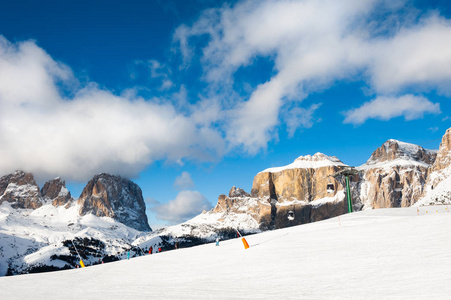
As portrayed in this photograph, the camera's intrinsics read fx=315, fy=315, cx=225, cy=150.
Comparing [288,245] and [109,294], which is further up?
[288,245]

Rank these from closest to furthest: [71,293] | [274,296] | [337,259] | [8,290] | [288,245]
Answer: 1. [274,296]
2. [71,293]
3. [8,290]
4. [337,259]
5. [288,245]

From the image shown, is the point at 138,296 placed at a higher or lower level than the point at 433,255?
lower

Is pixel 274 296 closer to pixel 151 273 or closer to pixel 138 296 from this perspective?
pixel 138 296

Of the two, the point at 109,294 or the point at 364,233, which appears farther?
the point at 364,233

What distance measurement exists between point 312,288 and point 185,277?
7918 mm

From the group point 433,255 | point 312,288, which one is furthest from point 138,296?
point 433,255

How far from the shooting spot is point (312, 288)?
12078mm

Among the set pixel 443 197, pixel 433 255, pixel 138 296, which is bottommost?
pixel 138 296

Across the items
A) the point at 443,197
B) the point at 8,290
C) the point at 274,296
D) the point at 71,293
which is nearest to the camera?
the point at 274,296

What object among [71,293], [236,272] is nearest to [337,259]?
[236,272]

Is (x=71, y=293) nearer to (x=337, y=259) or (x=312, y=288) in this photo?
(x=312, y=288)

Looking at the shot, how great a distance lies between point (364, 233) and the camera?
24.7 meters

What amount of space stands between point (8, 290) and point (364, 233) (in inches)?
927

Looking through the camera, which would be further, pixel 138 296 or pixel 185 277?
pixel 185 277
